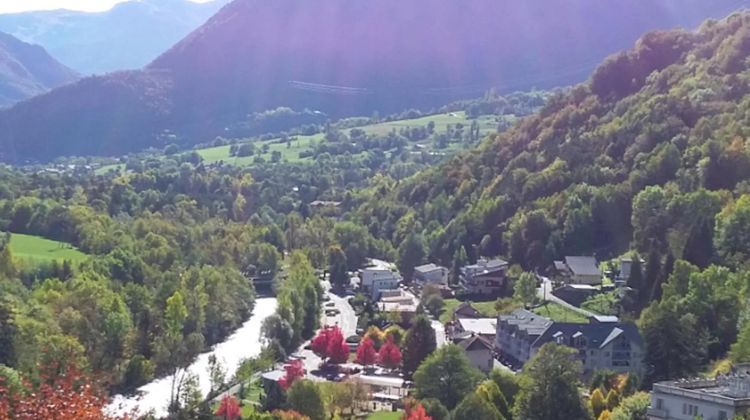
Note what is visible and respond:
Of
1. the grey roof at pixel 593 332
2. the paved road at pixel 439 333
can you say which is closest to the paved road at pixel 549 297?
the paved road at pixel 439 333

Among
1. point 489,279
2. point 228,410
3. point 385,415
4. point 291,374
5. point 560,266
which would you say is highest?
point 560,266

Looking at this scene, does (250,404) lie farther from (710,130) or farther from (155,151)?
(155,151)

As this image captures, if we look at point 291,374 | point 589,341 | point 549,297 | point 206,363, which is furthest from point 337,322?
point 589,341

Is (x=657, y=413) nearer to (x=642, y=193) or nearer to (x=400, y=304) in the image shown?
(x=642, y=193)

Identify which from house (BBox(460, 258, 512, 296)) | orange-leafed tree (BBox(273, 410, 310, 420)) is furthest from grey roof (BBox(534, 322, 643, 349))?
house (BBox(460, 258, 512, 296))

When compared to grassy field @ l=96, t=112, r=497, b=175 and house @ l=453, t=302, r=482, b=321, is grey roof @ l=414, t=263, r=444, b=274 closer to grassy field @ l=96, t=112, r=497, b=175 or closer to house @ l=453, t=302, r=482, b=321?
house @ l=453, t=302, r=482, b=321

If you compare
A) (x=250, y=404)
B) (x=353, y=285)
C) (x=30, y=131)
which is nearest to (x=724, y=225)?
(x=250, y=404)

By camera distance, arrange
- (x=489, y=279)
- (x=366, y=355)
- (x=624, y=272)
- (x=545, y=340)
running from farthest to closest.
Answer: (x=489, y=279), (x=624, y=272), (x=366, y=355), (x=545, y=340)
